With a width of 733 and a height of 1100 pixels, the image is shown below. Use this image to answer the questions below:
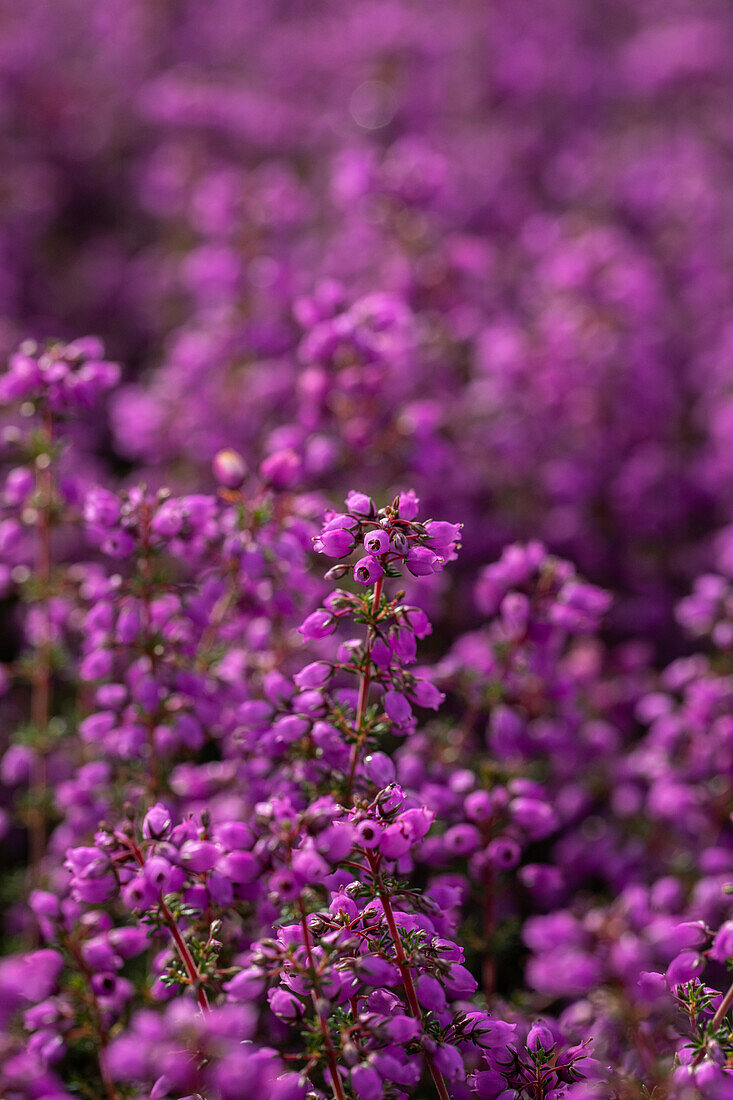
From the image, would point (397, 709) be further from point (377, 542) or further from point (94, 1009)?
point (94, 1009)

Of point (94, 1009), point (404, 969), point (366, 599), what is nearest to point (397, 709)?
point (366, 599)

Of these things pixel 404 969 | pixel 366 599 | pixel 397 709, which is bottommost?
pixel 404 969

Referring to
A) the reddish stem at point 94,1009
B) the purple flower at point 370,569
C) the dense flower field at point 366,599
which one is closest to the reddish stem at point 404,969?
the dense flower field at point 366,599

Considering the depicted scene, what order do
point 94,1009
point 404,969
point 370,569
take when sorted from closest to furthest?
point 404,969 < point 370,569 < point 94,1009

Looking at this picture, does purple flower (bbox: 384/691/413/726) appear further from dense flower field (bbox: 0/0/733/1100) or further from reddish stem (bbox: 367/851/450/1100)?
reddish stem (bbox: 367/851/450/1100)

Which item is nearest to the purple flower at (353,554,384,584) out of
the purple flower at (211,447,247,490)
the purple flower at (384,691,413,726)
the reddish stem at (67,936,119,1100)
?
the purple flower at (384,691,413,726)

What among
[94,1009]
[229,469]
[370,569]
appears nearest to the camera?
[370,569]

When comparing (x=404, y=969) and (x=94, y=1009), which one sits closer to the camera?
(x=404, y=969)

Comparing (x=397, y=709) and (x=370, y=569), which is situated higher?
(x=370, y=569)

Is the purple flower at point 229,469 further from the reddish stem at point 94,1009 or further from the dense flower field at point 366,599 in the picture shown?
the reddish stem at point 94,1009
